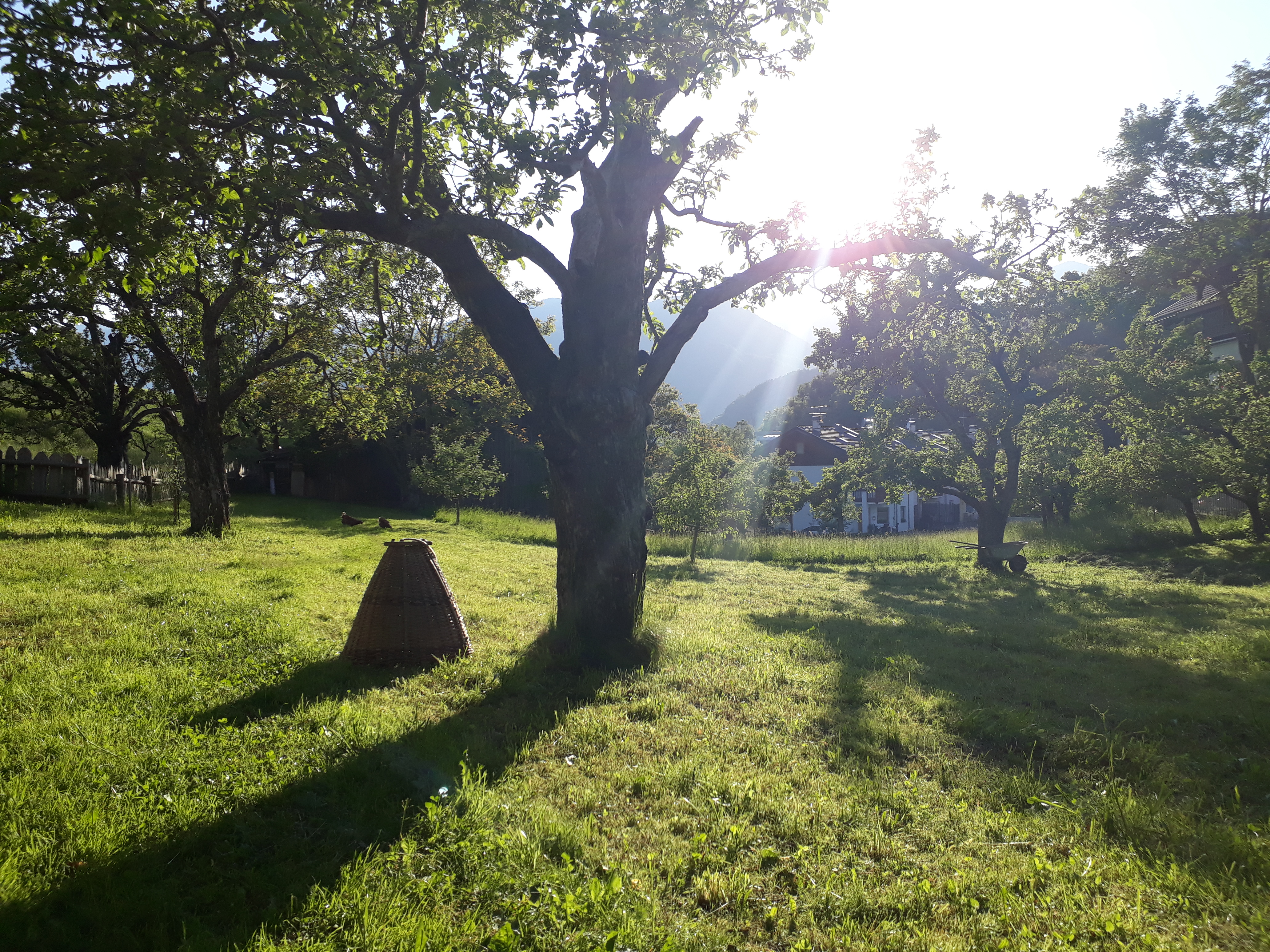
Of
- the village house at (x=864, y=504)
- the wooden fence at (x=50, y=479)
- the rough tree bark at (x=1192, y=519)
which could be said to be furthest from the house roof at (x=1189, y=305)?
the wooden fence at (x=50, y=479)

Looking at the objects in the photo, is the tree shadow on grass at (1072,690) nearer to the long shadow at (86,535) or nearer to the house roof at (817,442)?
the long shadow at (86,535)

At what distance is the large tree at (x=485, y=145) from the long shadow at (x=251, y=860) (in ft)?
9.59

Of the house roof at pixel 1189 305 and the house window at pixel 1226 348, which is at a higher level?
the house roof at pixel 1189 305

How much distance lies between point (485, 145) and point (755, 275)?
344 cm

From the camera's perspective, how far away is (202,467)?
1522cm

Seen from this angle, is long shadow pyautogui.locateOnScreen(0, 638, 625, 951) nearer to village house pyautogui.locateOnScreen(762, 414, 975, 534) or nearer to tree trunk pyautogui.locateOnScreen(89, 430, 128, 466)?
tree trunk pyautogui.locateOnScreen(89, 430, 128, 466)

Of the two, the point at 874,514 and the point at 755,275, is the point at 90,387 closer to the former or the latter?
the point at 755,275

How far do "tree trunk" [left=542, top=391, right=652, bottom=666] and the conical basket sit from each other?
4.10 ft

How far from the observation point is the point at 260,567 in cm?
1080

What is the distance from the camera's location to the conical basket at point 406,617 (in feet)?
19.7

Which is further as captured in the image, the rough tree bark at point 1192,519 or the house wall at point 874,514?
the house wall at point 874,514

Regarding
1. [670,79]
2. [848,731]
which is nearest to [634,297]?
[670,79]

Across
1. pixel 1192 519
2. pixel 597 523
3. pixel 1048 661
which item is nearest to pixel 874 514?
pixel 1192 519

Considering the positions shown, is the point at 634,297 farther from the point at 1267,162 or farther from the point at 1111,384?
the point at 1267,162
